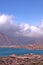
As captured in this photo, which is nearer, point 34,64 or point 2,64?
point 34,64

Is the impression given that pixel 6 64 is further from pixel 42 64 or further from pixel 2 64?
pixel 42 64

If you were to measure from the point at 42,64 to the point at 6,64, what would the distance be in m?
15.0

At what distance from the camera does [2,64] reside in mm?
46094

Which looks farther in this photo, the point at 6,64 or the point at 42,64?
the point at 6,64

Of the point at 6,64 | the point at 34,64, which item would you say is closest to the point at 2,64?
the point at 6,64

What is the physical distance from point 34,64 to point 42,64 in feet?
5.87

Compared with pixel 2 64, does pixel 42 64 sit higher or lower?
lower

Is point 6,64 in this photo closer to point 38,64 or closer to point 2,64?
point 2,64

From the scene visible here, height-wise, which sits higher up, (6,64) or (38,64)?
(6,64)

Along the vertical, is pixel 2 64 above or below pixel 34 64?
above

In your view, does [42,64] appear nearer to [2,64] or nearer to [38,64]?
[38,64]

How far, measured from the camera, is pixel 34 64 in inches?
1385

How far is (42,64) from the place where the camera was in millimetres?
33969

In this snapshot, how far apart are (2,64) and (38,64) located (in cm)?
1429
